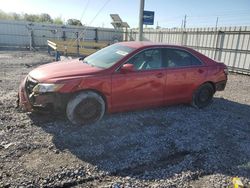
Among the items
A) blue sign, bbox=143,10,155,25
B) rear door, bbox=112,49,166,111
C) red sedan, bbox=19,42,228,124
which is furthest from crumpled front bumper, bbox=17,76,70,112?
blue sign, bbox=143,10,155,25

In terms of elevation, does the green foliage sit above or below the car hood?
above

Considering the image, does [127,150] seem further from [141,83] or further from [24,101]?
[24,101]

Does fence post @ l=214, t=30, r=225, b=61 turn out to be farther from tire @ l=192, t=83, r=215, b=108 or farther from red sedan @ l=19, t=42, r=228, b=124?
tire @ l=192, t=83, r=215, b=108

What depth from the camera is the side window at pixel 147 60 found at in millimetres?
4976

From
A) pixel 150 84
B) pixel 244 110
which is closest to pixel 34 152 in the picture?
pixel 150 84

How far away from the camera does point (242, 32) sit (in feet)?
39.3

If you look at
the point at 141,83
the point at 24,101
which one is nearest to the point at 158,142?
the point at 141,83

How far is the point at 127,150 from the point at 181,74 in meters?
2.57

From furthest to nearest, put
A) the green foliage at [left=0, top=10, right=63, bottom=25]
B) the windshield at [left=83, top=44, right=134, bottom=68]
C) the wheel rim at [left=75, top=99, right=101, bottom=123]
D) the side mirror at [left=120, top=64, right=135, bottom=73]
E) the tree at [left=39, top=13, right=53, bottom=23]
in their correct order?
the tree at [left=39, top=13, right=53, bottom=23]
the green foliage at [left=0, top=10, right=63, bottom=25]
the windshield at [left=83, top=44, right=134, bottom=68]
the side mirror at [left=120, top=64, right=135, bottom=73]
the wheel rim at [left=75, top=99, right=101, bottom=123]

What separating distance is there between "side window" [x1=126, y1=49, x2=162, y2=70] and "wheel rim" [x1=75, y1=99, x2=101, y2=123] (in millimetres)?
1166

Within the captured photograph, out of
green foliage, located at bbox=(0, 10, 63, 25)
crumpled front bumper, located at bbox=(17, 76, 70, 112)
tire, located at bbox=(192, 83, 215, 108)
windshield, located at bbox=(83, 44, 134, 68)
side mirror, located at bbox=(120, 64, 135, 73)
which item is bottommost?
tire, located at bbox=(192, 83, 215, 108)

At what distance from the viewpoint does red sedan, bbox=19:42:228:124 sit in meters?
4.22


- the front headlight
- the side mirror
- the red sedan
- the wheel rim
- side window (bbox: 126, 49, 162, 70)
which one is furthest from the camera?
side window (bbox: 126, 49, 162, 70)

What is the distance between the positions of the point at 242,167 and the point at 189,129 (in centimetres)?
138
